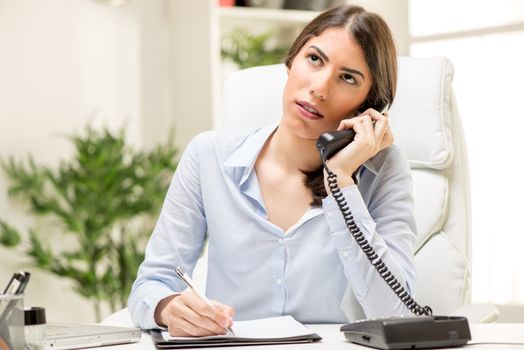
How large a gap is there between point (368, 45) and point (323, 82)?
13 cm

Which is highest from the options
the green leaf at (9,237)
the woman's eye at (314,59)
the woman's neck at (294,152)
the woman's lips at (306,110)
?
the woman's eye at (314,59)

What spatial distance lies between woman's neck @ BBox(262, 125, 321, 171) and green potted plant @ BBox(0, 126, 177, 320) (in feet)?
5.37

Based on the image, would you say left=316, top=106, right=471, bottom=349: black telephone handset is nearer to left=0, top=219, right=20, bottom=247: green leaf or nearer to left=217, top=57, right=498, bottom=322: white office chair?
left=217, top=57, right=498, bottom=322: white office chair

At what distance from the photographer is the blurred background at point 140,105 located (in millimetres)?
3070

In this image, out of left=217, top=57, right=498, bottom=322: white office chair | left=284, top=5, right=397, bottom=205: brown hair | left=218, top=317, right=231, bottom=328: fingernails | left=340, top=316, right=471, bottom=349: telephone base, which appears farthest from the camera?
left=217, top=57, right=498, bottom=322: white office chair

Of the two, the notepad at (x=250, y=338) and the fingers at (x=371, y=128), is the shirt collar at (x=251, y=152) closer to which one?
the fingers at (x=371, y=128)

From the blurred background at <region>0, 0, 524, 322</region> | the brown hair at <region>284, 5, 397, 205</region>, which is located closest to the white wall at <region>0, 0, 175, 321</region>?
the blurred background at <region>0, 0, 524, 322</region>

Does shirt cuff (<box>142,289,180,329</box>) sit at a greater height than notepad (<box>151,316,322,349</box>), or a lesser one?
lesser

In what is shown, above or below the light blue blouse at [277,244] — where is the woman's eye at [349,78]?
above

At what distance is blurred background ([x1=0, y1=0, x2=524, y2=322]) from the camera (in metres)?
3.07

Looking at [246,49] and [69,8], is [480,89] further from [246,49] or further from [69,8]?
[69,8]

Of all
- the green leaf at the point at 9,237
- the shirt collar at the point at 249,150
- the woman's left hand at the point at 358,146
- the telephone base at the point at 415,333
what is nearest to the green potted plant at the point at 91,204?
the green leaf at the point at 9,237

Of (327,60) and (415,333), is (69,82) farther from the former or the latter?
(415,333)

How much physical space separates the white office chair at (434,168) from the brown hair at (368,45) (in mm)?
252
